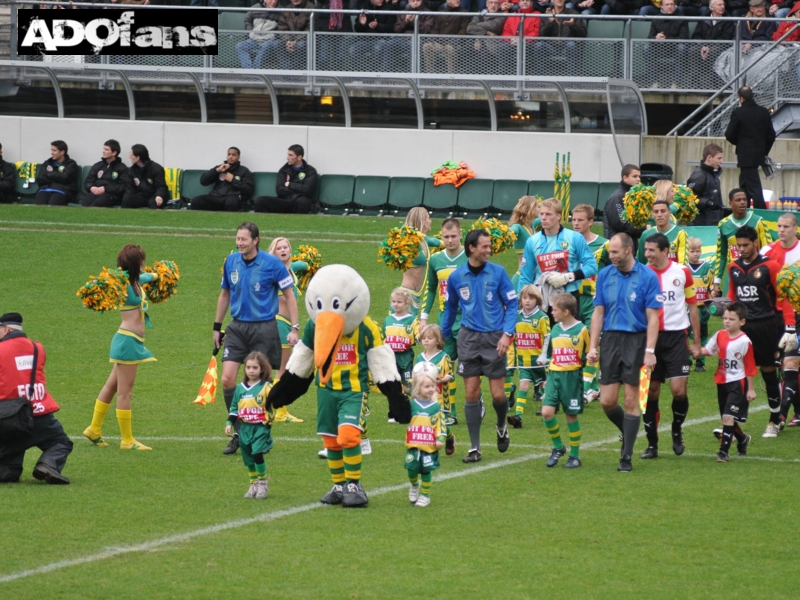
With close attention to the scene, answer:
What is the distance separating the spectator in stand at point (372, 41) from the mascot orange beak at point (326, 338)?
17.2m

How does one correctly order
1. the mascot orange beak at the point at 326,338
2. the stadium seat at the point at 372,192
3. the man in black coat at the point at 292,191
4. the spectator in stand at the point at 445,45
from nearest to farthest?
the mascot orange beak at the point at 326,338, the man in black coat at the point at 292,191, the stadium seat at the point at 372,192, the spectator in stand at the point at 445,45

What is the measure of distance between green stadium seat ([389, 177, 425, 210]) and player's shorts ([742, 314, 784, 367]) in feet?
43.1

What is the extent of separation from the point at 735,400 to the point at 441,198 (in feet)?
46.7

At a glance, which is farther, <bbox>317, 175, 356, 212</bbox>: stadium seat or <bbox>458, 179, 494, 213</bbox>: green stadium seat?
<bbox>317, 175, 356, 212</bbox>: stadium seat

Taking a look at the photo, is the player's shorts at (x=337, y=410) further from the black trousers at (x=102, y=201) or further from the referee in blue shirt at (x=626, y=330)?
the black trousers at (x=102, y=201)

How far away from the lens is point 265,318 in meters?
11.0

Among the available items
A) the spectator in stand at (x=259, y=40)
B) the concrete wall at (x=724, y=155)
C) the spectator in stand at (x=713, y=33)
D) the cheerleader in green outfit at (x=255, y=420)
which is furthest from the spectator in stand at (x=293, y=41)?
the cheerleader in green outfit at (x=255, y=420)

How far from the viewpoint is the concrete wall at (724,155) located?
22.4 meters

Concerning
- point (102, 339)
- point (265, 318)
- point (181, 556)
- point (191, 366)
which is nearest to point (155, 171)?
point (102, 339)

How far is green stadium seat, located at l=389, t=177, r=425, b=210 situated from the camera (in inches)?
957

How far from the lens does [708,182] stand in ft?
53.1

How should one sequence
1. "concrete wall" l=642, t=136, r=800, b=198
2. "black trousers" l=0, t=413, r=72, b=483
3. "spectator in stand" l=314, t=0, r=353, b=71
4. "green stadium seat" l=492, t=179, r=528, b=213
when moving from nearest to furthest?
"black trousers" l=0, t=413, r=72, b=483 → "concrete wall" l=642, t=136, r=800, b=198 → "green stadium seat" l=492, t=179, r=528, b=213 → "spectator in stand" l=314, t=0, r=353, b=71

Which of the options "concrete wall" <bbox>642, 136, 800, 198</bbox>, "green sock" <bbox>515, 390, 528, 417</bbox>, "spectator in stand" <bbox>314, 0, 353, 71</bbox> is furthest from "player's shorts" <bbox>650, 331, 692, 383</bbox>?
"spectator in stand" <bbox>314, 0, 353, 71</bbox>

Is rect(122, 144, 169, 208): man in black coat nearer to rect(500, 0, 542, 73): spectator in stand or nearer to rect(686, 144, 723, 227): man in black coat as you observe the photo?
rect(500, 0, 542, 73): spectator in stand
